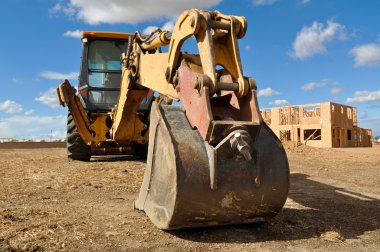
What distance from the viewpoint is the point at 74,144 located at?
9945mm

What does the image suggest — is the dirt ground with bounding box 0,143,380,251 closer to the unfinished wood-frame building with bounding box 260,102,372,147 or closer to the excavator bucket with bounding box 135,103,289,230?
the excavator bucket with bounding box 135,103,289,230

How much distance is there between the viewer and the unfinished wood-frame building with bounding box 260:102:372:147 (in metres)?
23.9

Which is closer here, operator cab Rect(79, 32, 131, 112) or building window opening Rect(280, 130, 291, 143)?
operator cab Rect(79, 32, 131, 112)

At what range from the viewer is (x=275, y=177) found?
3639mm

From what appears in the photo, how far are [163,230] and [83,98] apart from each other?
648 cm

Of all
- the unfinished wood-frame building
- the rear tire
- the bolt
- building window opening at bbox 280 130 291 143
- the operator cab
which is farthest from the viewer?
building window opening at bbox 280 130 291 143

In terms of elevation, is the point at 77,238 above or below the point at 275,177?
below

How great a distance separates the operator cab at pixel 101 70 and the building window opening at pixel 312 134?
17204mm

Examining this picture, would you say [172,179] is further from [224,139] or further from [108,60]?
[108,60]

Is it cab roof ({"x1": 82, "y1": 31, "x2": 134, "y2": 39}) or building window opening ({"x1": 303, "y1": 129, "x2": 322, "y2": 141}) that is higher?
cab roof ({"x1": 82, "y1": 31, "x2": 134, "y2": 39})

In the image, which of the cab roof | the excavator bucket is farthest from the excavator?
the cab roof

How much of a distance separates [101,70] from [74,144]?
197 centimetres

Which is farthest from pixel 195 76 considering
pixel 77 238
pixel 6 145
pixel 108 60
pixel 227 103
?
pixel 6 145

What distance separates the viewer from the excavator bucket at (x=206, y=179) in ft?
10.8
